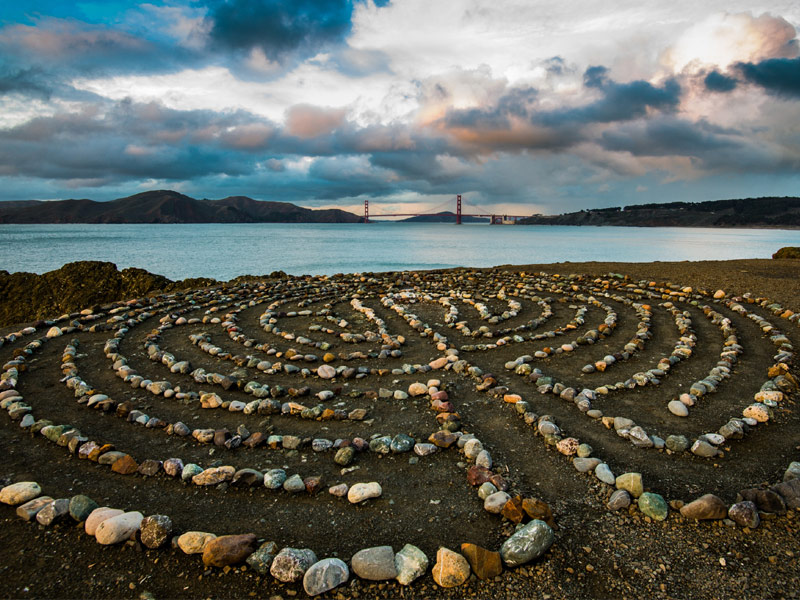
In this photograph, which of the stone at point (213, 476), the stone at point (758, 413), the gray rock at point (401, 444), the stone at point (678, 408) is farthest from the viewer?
the stone at point (678, 408)

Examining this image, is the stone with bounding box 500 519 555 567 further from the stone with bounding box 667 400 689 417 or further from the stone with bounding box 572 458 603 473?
the stone with bounding box 667 400 689 417

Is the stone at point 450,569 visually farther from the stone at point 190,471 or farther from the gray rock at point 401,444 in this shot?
the stone at point 190,471

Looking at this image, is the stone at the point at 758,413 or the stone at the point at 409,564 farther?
the stone at the point at 758,413

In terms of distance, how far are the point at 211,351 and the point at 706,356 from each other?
27.6 ft

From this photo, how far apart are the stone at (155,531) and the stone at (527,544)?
2.57 metres

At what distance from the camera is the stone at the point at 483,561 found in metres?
3.28

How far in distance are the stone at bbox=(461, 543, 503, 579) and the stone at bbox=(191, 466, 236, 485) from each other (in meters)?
2.36

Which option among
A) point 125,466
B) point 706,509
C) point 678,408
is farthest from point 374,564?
point 678,408

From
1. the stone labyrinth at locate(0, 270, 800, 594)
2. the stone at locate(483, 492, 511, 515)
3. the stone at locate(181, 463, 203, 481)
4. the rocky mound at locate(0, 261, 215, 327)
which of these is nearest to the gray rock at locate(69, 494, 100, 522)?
the stone labyrinth at locate(0, 270, 800, 594)

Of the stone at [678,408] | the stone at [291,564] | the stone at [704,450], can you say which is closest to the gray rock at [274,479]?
the stone at [291,564]

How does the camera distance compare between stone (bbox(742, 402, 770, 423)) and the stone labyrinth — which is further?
stone (bbox(742, 402, 770, 423))

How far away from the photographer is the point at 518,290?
44.9 feet

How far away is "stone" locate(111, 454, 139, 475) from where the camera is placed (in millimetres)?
4660

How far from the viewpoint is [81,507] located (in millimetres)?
3951
